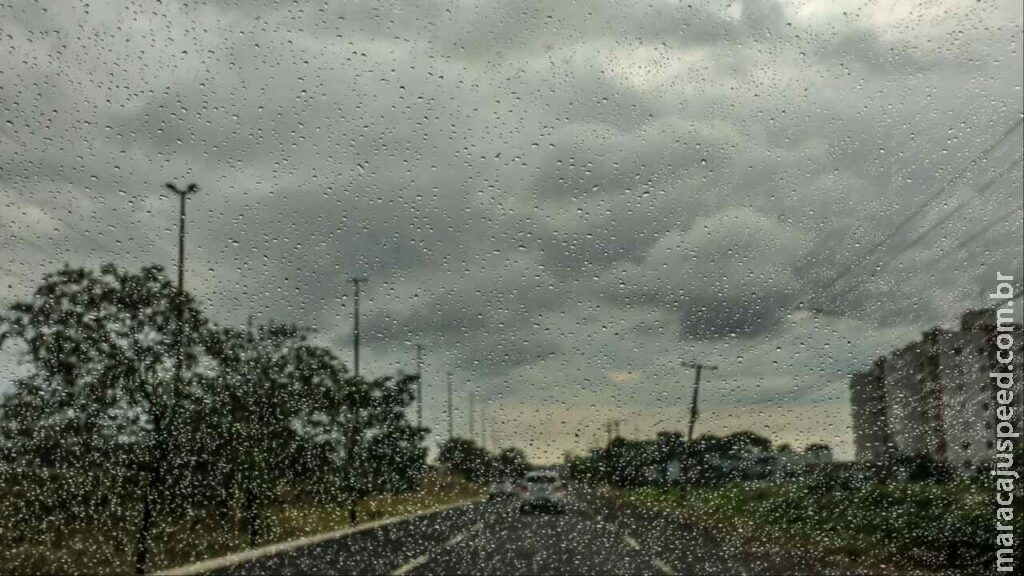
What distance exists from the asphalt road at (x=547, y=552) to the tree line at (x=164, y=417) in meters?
0.94

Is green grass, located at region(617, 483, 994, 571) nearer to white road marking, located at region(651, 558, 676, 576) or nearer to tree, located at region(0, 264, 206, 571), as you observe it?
white road marking, located at region(651, 558, 676, 576)

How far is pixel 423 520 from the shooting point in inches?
890

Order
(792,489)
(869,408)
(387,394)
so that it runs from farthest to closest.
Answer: (387,394) → (792,489) → (869,408)

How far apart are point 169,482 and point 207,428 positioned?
0.84 meters

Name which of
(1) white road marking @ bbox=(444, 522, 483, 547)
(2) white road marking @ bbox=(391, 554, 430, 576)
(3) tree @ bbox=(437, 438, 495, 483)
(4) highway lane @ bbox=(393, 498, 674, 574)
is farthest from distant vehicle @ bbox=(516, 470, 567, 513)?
(3) tree @ bbox=(437, 438, 495, 483)

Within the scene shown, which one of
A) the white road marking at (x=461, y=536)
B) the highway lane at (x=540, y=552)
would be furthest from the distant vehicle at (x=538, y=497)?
the white road marking at (x=461, y=536)

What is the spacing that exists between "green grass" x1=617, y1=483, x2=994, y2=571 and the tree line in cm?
301

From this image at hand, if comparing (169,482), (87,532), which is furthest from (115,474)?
(87,532)

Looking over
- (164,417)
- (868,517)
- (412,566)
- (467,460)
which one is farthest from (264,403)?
(868,517)

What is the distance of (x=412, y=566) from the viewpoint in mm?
12578

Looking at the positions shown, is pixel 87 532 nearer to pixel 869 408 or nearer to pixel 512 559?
pixel 512 559

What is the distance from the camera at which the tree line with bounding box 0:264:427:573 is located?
1223cm

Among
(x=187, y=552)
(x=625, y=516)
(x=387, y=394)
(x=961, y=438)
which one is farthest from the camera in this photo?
(x=625, y=516)

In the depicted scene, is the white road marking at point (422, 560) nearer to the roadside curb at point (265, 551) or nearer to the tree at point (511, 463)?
the roadside curb at point (265, 551)
